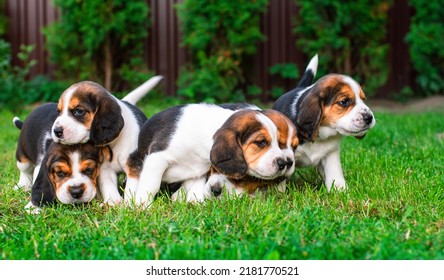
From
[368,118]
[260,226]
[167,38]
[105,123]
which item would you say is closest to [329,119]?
[368,118]

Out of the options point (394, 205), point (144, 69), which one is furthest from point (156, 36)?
point (394, 205)

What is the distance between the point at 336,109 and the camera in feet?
15.2

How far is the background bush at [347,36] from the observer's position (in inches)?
492

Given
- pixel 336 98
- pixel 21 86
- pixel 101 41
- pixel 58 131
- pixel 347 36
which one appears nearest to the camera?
pixel 58 131

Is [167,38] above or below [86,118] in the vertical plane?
below

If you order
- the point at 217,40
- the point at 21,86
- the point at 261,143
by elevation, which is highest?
the point at 261,143

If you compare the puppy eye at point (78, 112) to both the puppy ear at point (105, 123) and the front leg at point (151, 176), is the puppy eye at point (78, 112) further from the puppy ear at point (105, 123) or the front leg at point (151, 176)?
the front leg at point (151, 176)

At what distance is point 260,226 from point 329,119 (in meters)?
1.40

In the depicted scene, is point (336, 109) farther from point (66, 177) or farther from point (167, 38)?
point (167, 38)

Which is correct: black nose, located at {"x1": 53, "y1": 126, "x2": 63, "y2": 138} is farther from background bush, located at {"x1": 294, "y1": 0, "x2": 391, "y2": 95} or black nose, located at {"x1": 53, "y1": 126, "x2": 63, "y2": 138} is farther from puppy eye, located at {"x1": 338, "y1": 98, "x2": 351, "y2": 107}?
background bush, located at {"x1": 294, "y1": 0, "x2": 391, "y2": 95}

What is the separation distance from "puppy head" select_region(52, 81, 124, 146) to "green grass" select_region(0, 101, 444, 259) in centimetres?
54

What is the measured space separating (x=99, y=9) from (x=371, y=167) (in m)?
7.89

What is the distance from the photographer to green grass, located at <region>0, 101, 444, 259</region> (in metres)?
3.27

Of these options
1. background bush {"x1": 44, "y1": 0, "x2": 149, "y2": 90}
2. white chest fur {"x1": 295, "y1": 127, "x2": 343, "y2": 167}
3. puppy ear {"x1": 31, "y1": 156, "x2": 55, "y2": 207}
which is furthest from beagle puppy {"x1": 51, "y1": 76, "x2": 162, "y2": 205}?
background bush {"x1": 44, "y1": 0, "x2": 149, "y2": 90}
